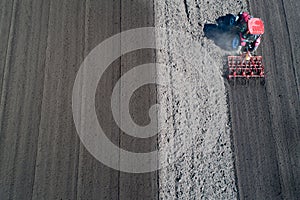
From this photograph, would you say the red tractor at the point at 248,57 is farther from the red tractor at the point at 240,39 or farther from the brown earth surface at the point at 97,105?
the brown earth surface at the point at 97,105

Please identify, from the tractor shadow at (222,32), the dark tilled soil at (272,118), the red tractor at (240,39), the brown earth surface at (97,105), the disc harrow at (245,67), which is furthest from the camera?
the tractor shadow at (222,32)

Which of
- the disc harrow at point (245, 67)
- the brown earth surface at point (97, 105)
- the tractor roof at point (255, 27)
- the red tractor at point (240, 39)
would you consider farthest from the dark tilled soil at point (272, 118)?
the tractor roof at point (255, 27)

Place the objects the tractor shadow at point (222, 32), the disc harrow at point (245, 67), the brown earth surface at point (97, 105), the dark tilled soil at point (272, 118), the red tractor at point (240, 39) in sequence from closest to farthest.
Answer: the brown earth surface at point (97, 105) → the dark tilled soil at point (272, 118) → the red tractor at point (240, 39) → the disc harrow at point (245, 67) → the tractor shadow at point (222, 32)

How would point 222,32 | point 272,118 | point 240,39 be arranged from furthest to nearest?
point 222,32 → point 240,39 → point 272,118

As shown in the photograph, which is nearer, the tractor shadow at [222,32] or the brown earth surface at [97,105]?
the brown earth surface at [97,105]

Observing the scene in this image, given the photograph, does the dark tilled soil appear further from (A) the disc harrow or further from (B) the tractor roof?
(B) the tractor roof

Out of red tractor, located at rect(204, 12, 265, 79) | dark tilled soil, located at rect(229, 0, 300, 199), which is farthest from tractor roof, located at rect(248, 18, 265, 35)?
dark tilled soil, located at rect(229, 0, 300, 199)

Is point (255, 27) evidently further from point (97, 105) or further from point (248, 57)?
point (97, 105)

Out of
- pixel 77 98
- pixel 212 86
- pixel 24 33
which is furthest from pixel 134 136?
pixel 24 33

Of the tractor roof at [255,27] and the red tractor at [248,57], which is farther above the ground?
the tractor roof at [255,27]

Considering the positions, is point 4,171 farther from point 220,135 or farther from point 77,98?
point 220,135

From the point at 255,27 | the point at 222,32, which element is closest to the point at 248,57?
the point at 255,27
